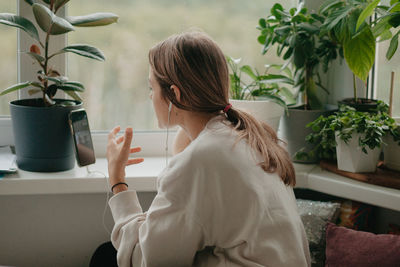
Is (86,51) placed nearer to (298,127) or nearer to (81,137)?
(81,137)

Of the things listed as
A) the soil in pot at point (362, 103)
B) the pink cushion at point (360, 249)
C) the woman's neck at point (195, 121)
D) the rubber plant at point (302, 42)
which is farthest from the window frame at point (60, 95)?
the woman's neck at point (195, 121)

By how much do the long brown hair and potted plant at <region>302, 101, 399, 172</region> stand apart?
45 centimetres

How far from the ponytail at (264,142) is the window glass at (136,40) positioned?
30.6 inches

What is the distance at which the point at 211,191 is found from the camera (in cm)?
106

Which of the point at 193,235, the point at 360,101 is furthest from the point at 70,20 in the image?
the point at 360,101

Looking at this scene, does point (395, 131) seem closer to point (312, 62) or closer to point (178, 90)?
point (312, 62)

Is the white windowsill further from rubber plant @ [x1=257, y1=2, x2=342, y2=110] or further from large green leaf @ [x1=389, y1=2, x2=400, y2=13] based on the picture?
large green leaf @ [x1=389, y1=2, x2=400, y2=13]

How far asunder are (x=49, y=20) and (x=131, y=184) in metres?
0.61

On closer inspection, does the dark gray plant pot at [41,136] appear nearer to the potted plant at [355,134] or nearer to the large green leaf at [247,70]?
the large green leaf at [247,70]

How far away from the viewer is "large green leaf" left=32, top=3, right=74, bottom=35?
143 centimetres

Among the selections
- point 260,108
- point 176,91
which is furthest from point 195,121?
point 260,108

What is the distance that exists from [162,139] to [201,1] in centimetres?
58

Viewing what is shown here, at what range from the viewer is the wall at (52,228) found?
184cm

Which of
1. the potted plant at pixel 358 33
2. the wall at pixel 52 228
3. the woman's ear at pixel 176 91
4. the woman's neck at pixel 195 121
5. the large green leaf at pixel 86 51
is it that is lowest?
the wall at pixel 52 228
